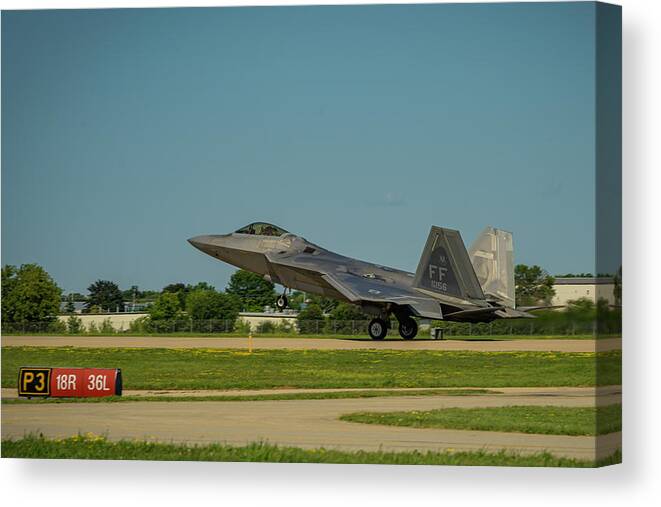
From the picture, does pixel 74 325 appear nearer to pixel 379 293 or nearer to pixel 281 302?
pixel 281 302

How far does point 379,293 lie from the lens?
3506 cm

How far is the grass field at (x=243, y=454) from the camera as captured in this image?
67.2 ft

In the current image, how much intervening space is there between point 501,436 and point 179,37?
440 inches

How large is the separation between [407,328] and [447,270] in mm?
3319

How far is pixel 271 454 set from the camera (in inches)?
845

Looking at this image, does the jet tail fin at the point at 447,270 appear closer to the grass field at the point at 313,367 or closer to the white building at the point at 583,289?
the grass field at the point at 313,367

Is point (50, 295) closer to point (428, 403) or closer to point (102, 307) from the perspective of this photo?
point (102, 307)

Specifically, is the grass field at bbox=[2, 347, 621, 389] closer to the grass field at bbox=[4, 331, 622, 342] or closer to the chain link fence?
the grass field at bbox=[4, 331, 622, 342]

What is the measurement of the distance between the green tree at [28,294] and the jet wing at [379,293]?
10558mm

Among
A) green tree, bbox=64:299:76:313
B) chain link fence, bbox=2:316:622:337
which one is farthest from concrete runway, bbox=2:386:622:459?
green tree, bbox=64:299:76:313

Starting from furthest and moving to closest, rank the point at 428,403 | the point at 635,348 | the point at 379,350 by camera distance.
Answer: the point at 379,350 → the point at 428,403 → the point at 635,348

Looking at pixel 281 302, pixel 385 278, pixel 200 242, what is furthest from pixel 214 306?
pixel 385 278

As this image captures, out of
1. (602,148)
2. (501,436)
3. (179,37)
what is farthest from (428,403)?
(179,37)

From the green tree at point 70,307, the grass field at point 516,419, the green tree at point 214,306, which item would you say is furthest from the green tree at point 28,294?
the grass field at point 516,419
